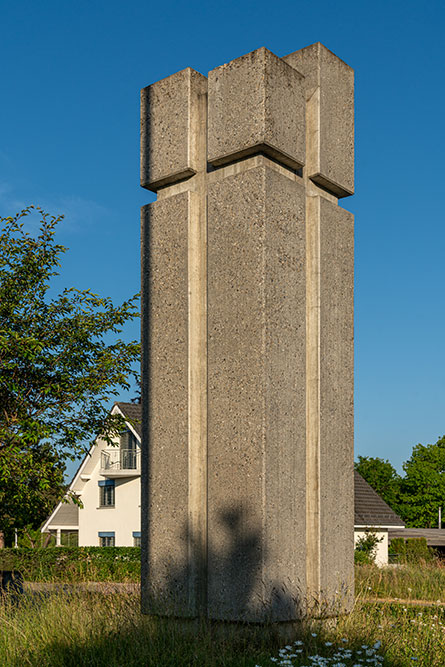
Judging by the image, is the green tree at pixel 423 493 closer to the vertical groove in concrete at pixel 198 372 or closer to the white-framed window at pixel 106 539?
the white-framed window at pixel 106 539

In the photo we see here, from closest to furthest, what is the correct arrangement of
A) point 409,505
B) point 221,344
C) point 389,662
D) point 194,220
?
1. point 389,662
2. point 221,344
3. point 194,220
4. point 409,505

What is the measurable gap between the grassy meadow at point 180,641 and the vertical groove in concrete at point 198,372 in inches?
21.1

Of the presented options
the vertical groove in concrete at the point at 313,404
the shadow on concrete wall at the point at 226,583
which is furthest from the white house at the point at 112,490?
the vertical groove in concrete at the point at 313,404

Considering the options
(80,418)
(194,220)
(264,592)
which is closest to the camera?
(264,592)

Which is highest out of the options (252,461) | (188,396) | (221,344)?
(221,344)

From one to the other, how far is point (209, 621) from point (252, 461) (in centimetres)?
130

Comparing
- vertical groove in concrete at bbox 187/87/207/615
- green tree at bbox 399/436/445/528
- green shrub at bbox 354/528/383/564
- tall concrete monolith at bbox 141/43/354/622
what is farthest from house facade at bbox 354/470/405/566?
green tree at bbox 399/436/445/528

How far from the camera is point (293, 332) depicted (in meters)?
6.00

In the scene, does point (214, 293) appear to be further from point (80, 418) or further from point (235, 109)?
point (80, 418)

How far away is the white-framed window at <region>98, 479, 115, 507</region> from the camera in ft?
123

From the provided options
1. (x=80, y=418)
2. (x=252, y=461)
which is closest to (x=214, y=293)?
(x=252, y=461)

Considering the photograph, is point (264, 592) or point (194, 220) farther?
point (194, 220)

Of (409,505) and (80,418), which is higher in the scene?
(80,418)

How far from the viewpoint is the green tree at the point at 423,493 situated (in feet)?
225
